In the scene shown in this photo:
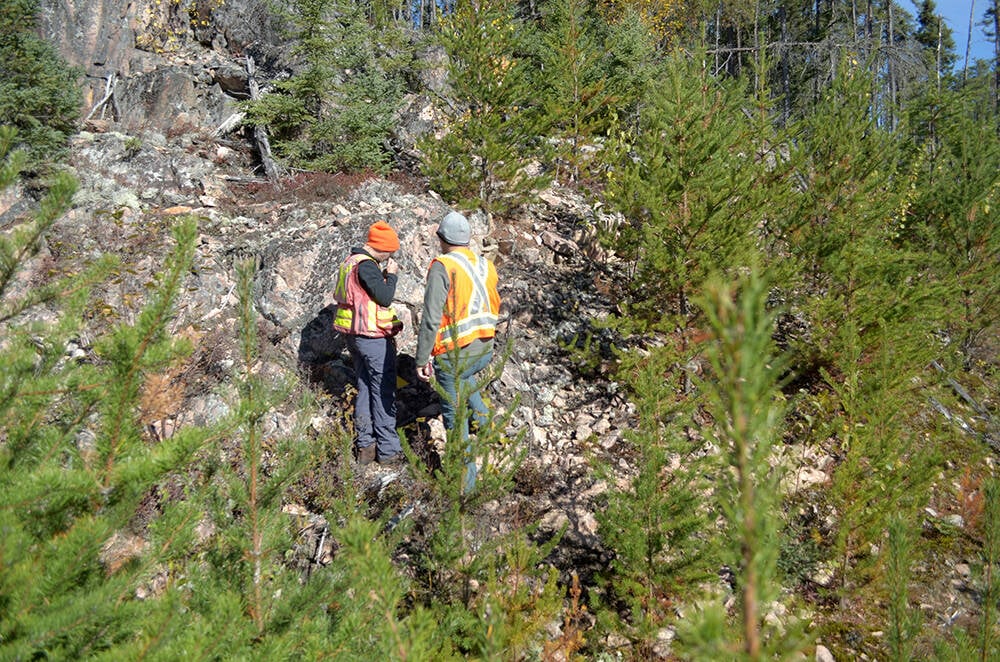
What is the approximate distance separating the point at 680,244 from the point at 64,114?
11.3m

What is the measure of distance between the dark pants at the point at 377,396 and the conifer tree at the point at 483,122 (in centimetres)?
378

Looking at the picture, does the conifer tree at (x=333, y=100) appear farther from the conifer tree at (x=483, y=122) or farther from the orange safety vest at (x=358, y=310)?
the orange safety vest at (x=358, y=310)

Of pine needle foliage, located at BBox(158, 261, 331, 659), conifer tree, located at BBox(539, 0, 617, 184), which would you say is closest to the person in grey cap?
pine needle foliage, located at BBox(158, 261, 331, 659)

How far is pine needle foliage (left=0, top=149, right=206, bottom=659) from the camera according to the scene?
1.55 m

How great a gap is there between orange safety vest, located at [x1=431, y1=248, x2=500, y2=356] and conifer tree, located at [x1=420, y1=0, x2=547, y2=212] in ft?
13.3

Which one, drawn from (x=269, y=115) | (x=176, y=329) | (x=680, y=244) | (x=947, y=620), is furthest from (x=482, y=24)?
(x=947, y=620)

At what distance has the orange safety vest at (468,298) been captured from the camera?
14.8ft

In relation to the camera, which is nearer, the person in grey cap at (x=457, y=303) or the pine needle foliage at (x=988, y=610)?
the pine needle foliage at (x=988, y=610)

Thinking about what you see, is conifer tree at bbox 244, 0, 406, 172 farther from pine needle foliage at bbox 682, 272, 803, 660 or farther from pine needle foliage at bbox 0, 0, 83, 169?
pine needle foliage at bbox 682, 272, 803, 660

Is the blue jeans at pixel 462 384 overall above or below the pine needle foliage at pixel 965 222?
below

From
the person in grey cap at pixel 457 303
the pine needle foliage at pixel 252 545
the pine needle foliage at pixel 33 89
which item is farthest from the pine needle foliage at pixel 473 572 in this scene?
the pine needle foliage at pixel 33 89

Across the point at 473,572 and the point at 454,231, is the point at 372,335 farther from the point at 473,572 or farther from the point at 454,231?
the point at 473,572

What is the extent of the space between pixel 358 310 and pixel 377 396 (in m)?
0.91

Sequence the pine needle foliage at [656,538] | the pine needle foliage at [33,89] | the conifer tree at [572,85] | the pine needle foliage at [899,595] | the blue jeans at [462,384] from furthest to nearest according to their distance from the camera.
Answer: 1. the conifer tree at [572,85]
2. the pine needle foliage at [33,89]
3. the blue jeans at [462,384]
4. the pine needle foliage at [656,538]
5. the pine needle foliage at [899,595]
